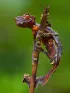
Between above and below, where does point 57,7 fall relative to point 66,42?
above

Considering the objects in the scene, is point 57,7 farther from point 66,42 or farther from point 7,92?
point 7,92

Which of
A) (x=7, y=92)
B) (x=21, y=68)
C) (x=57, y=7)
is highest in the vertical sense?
(x=57, y=7)

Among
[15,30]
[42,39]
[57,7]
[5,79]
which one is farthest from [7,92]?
[42,39]

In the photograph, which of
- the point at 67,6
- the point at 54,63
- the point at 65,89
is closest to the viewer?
the point at 54,63

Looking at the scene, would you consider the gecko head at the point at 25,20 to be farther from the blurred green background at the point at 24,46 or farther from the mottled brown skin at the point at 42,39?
the blurred green background at the point at 24,46

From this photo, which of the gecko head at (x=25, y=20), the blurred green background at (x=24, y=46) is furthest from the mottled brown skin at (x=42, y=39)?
the blurred green background at (x=24, y=46)

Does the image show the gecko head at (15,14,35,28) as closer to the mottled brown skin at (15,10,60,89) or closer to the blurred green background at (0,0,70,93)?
the mottled brown skin at (15,10,60,89)

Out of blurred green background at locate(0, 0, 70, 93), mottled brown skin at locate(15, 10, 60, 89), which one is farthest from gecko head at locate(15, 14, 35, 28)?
blurred green background at locate(0, 0, 70, 93)

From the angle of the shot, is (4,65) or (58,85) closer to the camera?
(58,85)
